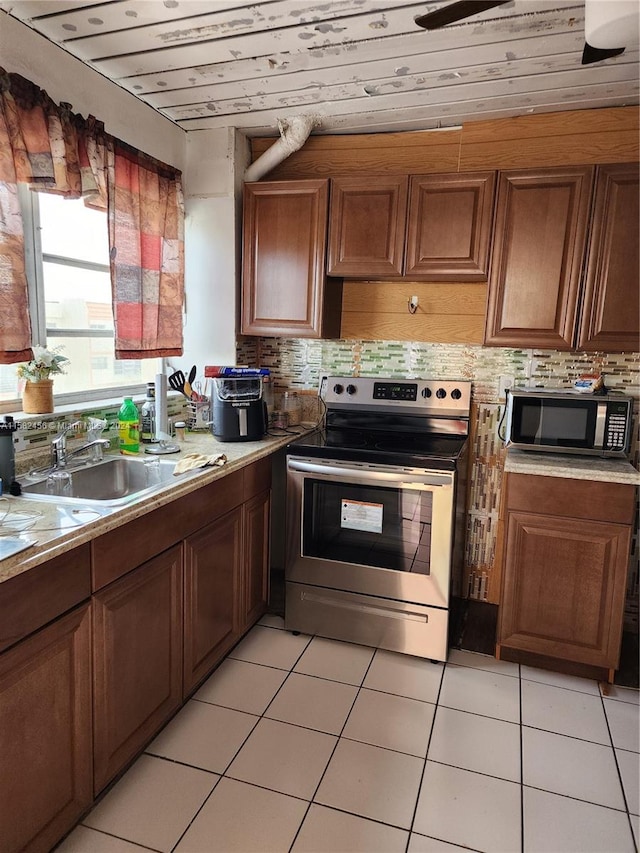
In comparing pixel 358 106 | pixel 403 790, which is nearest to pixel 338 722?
pixel 403 790

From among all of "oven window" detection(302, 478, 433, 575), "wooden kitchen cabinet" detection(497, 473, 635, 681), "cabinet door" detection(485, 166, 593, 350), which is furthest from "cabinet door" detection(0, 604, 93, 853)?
"cabinet door" detection(485, 166, 593, 350)

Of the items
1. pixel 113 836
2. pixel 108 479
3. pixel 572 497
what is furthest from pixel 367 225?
pixel 113 836

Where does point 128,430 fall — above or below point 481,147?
below

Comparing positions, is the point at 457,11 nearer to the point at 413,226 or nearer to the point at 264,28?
the point at 264,28

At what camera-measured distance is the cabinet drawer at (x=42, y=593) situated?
127 cm

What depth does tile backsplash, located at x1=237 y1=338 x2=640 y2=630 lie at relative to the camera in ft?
8.87

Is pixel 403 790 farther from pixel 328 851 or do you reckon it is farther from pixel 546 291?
pixel 546 291

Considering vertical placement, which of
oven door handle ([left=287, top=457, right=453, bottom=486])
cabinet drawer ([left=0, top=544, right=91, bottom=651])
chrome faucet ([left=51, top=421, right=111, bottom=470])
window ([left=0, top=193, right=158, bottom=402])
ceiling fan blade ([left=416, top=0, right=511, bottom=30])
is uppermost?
ceiling fan blade ([left=416, top=0, right=511, bottom=30])

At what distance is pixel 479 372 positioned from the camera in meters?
2.86

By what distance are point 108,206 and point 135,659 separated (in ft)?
5.80

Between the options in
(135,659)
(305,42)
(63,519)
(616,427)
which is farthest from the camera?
(616,427)

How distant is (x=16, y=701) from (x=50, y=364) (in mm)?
1236

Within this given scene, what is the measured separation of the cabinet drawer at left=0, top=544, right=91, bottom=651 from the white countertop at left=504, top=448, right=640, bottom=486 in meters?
1.64

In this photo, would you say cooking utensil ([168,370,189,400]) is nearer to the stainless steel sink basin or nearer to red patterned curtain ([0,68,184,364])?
red patterned curtain ([0,68,184,364])
